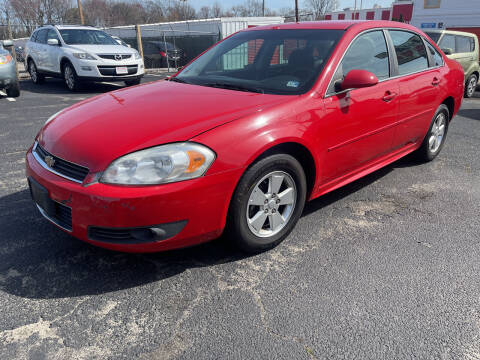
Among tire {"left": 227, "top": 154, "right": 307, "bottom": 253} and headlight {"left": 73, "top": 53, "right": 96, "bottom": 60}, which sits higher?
headlight {"left": 73, "top": 53, "right": 96, "bottom": 60}

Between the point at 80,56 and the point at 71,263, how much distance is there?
8.29 m

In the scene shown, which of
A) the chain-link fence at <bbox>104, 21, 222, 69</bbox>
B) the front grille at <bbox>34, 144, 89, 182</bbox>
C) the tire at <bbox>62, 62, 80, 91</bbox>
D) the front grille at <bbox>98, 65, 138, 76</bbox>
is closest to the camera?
the front grille at <bbox>34, 144, 89, 182</bbox>

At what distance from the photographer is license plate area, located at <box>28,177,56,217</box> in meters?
2.42

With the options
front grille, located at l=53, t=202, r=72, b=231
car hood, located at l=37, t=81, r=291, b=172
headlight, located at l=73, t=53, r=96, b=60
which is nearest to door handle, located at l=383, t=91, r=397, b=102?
car hood, located at l=37, t=81, r=291, b=172

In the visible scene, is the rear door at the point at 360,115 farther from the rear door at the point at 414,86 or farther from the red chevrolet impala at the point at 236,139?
the rear door at the point at 414,86

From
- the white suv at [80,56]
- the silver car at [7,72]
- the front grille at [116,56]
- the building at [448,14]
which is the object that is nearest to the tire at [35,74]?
the white suv at [80,56]

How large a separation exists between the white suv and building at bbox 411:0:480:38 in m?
20.3

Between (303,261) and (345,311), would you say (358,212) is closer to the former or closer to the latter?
(303,261)

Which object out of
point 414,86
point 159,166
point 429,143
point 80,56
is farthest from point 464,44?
point 159,166

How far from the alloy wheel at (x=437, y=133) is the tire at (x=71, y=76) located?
27.6 ft

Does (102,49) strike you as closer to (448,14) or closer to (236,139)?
(236,139)

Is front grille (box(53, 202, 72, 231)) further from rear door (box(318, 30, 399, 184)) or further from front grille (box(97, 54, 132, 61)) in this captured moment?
front grille (box(97, 54, 132, 61))

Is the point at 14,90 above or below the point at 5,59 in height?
below

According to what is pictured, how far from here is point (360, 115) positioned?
317 cm
